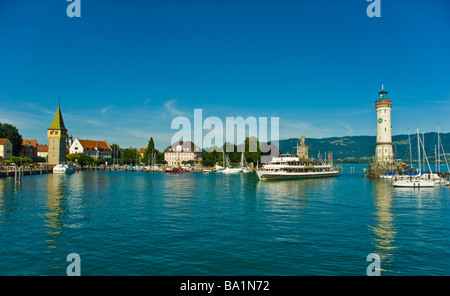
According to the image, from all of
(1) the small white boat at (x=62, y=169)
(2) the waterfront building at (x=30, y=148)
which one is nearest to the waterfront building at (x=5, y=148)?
(1) the small white boat at (x=62, y=169)

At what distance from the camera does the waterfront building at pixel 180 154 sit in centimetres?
18500

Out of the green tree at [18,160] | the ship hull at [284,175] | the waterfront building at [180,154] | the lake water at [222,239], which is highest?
the waterfront building at [180,154]

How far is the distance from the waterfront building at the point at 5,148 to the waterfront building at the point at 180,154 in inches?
3302

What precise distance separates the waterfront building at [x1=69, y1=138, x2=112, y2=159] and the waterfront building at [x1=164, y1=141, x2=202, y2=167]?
1347 inches

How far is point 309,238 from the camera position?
19844 mm

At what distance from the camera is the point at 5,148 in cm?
10994

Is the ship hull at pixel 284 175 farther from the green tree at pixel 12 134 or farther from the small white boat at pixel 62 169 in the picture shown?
the green tree at pixel 12 134

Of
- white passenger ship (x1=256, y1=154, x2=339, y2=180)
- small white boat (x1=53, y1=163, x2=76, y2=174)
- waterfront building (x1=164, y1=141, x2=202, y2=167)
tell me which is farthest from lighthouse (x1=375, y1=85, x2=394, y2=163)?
waterfront building (x1=164, y1=141, x2=202, y2=167)

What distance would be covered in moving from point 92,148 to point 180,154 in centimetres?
4838

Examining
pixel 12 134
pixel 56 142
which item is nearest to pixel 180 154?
pixel 56 142
